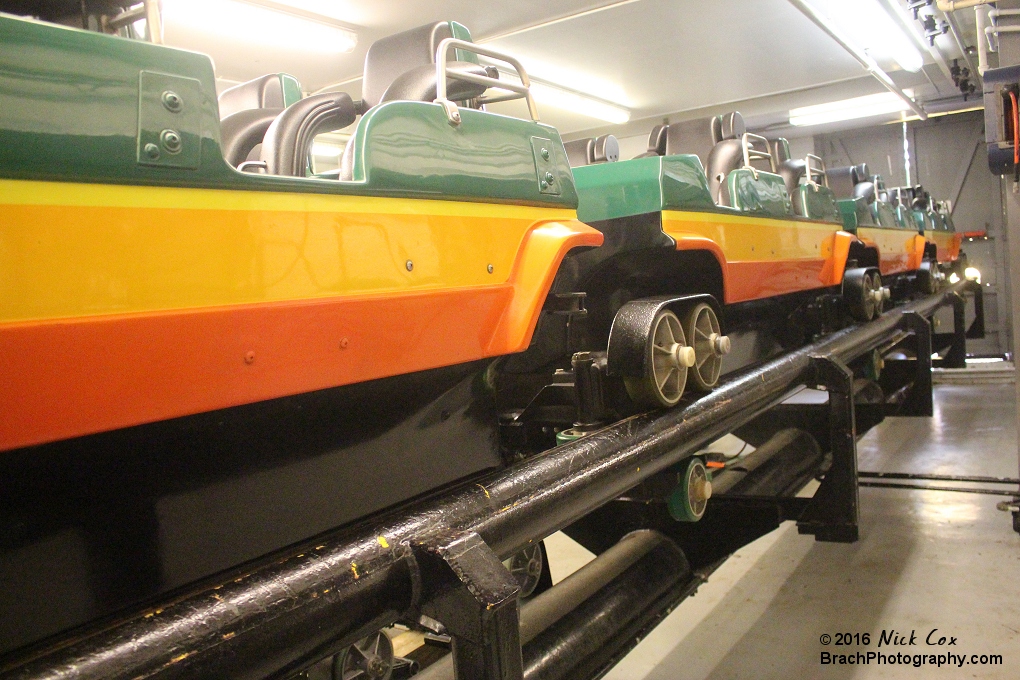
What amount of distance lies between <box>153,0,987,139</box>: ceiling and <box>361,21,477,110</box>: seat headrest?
2.50 meters

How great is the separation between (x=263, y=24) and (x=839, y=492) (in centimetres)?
420

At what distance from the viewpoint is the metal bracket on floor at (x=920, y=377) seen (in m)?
5.13

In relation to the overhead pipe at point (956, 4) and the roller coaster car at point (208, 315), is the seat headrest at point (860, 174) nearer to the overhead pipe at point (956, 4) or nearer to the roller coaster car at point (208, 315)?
the overhead pipe at point (956, 4)

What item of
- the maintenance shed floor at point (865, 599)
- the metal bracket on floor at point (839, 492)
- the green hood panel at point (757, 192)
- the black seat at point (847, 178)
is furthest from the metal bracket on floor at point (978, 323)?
the metal bracket on floor at point (839, 492)

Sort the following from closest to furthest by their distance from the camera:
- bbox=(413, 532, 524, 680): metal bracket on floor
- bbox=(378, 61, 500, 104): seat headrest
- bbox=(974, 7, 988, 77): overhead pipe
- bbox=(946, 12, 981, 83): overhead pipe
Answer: bbox=(413, 532, 524, 680): metal bracket on floor, bbox=(378, 61, 500, 104): seat headrest, bbox=(974, 7, 988, 77): overhead pipe, bbox=(946, 12, 981, 83): overhead pipe

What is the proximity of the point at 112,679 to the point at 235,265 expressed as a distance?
1.88 feet

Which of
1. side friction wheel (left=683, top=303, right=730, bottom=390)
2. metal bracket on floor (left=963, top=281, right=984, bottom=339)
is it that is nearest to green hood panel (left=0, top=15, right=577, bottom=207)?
side friction wheel (left=683, top=303, right=730, bottom=390)

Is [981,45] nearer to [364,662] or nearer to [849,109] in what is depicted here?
[364,662]

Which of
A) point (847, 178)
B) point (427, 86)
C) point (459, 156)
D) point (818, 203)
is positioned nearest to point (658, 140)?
point (818, 203)

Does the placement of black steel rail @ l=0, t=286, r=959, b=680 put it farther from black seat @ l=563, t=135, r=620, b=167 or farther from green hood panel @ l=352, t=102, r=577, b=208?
black seat @ l=563, t=135, r=620, b=167

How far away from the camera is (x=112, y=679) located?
95 cm

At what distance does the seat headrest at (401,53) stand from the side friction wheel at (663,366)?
0.93 metres

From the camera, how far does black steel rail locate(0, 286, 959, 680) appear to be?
3.30 ft

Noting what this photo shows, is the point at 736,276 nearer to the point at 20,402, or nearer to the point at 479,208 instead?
the point at 479,208
